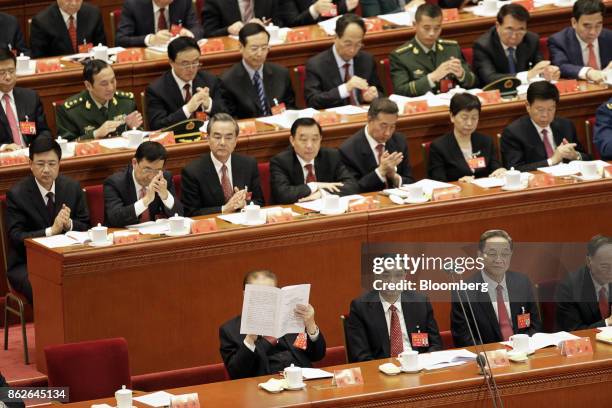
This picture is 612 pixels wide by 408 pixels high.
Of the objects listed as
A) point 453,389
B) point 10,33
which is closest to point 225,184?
point 10,33

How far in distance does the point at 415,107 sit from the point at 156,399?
121 inches

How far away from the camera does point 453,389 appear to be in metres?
4.79

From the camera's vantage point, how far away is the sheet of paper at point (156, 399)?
469 centimetres

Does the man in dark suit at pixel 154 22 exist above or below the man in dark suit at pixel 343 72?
above

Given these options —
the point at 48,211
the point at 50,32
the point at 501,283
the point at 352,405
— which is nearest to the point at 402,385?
the point at 352,405

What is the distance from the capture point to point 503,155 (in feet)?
23.8

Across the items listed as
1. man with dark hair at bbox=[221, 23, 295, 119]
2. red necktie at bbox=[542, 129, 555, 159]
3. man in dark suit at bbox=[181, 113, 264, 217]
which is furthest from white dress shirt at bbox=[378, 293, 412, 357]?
man with dark hair at bbox=[221, 23, 295, 119]

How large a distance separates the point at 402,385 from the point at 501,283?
37.3 inches

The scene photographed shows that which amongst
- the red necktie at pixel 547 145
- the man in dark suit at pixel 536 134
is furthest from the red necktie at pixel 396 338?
the red necktie at pixel 547 145

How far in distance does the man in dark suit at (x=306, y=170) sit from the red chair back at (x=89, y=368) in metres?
1.67

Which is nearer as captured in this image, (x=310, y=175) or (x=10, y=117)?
(x=310, y=175)

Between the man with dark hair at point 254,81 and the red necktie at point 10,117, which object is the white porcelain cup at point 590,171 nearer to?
the man with dark hair at point 254,81

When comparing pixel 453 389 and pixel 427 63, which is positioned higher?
pixel 427 63

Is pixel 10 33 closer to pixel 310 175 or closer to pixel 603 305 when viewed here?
A: pixel 310 175
